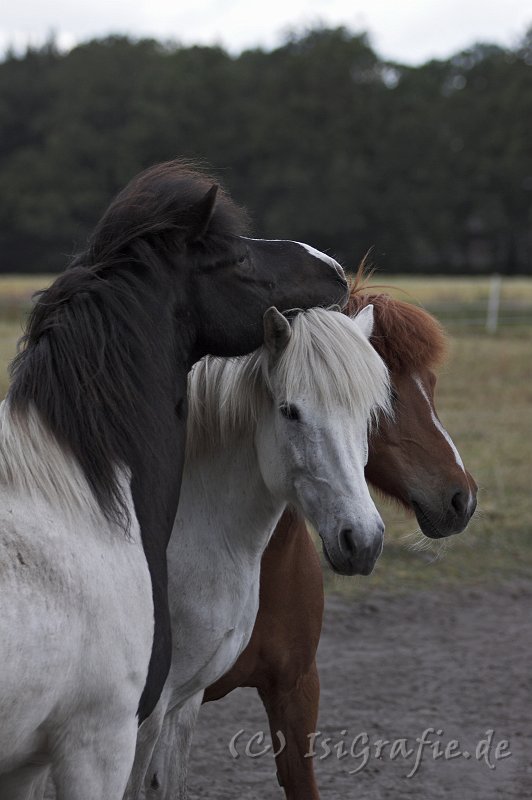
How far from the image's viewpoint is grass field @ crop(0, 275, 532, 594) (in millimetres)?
6270

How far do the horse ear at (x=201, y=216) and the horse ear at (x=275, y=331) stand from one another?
0.26m

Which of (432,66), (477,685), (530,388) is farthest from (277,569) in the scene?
(432,66)

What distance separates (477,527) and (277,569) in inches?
161

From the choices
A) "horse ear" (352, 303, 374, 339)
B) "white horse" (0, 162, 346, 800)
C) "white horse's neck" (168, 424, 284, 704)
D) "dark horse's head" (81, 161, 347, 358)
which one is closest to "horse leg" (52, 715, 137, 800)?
"white horse" (0, 162, 346, 800)

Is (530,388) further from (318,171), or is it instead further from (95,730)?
(318,171)

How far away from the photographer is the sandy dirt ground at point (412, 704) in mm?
3793

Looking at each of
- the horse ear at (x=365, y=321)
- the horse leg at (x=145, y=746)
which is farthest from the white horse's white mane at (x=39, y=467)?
the horse ear at (x=365, y=321)

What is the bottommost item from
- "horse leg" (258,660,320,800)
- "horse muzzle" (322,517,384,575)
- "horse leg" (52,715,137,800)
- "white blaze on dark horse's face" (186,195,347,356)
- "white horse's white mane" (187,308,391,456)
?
"horse leg" (258,660,320,800)

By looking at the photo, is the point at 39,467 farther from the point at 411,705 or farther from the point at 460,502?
the point at 411,705

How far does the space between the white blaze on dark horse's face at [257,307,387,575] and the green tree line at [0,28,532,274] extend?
44.0 meters

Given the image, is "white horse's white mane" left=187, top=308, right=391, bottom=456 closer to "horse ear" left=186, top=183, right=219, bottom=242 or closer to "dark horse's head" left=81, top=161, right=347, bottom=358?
"dark horse's head" left=81, top=161, right=347, bottom=358

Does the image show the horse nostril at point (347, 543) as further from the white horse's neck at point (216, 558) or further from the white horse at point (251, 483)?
the white horse's neck at point (216, 558)

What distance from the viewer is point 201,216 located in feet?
8.09

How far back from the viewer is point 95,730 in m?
2.11
